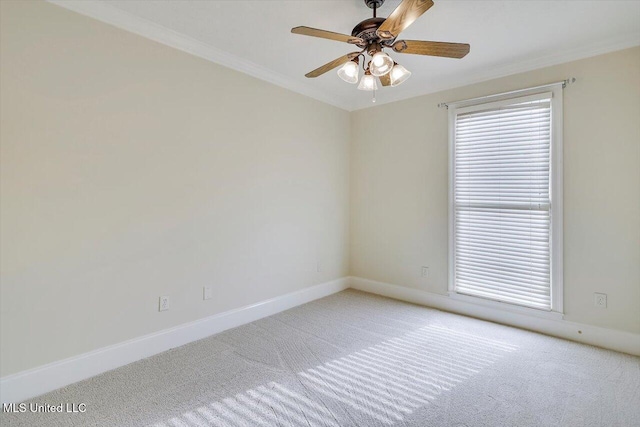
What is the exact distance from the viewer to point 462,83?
3371 mm

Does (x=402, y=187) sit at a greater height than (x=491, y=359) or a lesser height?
greater

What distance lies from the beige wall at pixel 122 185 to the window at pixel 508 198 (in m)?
1.88

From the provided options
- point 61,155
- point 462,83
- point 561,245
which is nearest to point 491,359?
point 561,245

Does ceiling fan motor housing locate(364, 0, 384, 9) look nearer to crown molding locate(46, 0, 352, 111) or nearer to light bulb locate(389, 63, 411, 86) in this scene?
light bulb locate(389, 63, 411, 86)

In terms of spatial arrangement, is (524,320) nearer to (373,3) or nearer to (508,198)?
(508,198)

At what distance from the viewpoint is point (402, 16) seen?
1619 millimetres

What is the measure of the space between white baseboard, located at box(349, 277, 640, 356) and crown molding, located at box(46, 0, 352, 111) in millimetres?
2617

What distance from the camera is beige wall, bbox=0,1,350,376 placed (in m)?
1.91

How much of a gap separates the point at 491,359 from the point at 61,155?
10.9 ft

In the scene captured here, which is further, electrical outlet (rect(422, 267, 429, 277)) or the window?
electrical outlet (rect(422, 267, 429, 277))

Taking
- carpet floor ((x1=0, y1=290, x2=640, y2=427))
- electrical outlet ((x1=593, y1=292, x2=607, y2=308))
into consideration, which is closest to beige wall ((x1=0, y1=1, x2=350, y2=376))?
carpet floor ((x1=0, y1=290, x2=640, y2=427))

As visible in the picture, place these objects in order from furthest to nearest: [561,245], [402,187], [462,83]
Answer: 1. [402,187]
2. [462,83]
3. [561,245]

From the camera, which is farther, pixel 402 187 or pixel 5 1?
pixel 402 187

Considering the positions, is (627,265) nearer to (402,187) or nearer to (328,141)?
(402,187)
